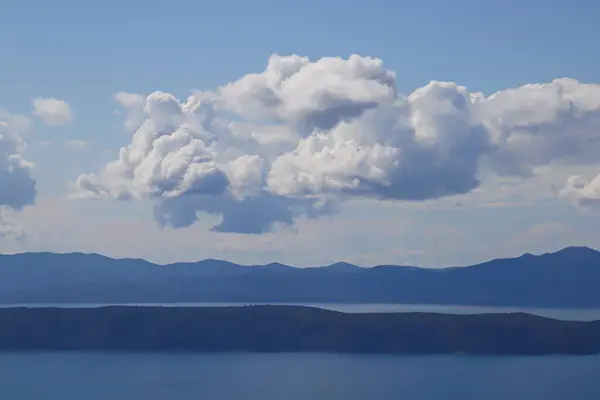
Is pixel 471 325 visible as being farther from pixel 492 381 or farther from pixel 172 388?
pixel 172 388

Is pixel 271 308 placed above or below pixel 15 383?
above

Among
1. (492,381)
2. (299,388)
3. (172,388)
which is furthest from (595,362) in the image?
(172,388)

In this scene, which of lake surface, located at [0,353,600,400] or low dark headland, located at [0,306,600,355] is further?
low dark headland, located at [0,306,600,355]

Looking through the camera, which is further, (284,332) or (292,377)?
(284,332)

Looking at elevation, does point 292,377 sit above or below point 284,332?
below

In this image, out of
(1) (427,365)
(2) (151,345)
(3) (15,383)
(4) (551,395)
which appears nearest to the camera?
(4) (551,395)
